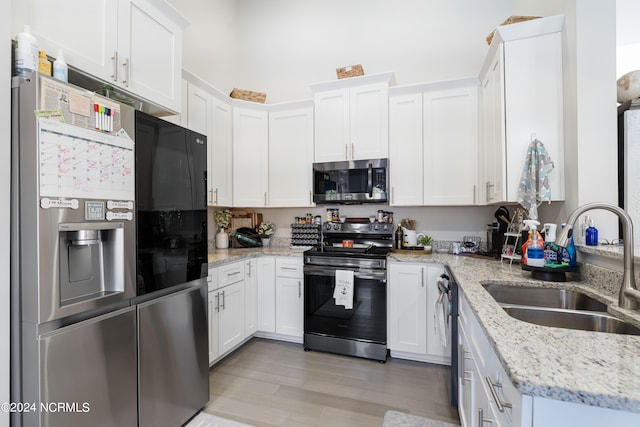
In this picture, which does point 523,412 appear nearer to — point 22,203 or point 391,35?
point 22,203

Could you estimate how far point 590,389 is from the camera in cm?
58

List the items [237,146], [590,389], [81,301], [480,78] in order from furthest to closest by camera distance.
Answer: [237,146], [480,78], [81,301], [590,389]

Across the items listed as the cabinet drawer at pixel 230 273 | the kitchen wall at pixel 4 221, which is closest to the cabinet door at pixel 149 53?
the kitchen wall at pixel 4 221

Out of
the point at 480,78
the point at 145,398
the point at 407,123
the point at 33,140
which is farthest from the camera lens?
the point at 407,123

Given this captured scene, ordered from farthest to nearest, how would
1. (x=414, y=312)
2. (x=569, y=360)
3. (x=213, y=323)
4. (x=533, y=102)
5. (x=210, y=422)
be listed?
1. (x=414, y=312)
2. (x=213, y=323)
3. (x=533, y=102)
4. (x=210, y=422)
5. (x=569, y=360)

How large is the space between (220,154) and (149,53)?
1.15 metres

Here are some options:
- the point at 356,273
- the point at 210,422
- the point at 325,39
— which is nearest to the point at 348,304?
the point at 356,273

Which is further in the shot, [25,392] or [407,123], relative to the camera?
[407,123]

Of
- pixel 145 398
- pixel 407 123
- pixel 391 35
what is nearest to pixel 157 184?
pixel 145 398

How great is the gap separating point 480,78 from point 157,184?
107 inches

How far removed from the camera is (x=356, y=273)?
261cm

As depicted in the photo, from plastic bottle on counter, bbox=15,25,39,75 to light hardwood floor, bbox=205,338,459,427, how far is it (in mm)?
2075

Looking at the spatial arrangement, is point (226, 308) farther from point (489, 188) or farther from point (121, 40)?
point (489, 188)

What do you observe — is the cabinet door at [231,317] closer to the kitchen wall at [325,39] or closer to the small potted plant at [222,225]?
the small potted plant at [222,225]
